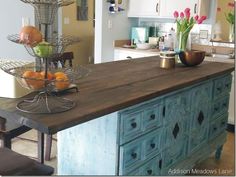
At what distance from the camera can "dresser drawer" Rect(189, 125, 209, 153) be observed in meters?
2.38

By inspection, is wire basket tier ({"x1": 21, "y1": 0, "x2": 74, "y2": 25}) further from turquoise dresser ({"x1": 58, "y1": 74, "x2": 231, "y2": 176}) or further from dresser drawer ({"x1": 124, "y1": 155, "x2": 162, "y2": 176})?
dresser drawer ({"x1": 124, "y1": 155, "x2": 162, "y2": 176})

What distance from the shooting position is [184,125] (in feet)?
7.33

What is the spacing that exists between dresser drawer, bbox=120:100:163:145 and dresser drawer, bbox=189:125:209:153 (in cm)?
57

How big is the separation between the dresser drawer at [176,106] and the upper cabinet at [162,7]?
2138mm

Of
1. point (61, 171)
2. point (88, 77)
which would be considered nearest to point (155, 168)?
point (61, 171)

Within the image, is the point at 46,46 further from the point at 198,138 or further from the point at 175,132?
the point at 198,138

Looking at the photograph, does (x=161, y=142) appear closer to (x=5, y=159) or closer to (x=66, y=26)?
(x=5, y=159)

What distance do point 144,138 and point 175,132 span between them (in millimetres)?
410

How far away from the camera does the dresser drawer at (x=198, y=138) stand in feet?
7.81

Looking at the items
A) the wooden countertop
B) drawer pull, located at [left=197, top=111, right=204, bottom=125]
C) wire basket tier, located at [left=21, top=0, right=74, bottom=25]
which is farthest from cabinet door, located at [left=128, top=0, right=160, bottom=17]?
wire basket tier, located at [left=21, top=0, right=74, bottom=25]

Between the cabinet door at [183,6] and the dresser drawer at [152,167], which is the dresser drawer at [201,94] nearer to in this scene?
the dresser drawer at [152,167]

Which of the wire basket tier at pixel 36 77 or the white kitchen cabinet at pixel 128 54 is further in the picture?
the white kitchen cabinet at pixel 128 54

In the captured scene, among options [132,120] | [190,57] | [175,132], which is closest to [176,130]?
[175,132]

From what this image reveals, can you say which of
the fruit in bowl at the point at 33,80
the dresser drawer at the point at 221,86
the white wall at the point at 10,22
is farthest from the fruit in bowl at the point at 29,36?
the white wall at the point at 10,22
